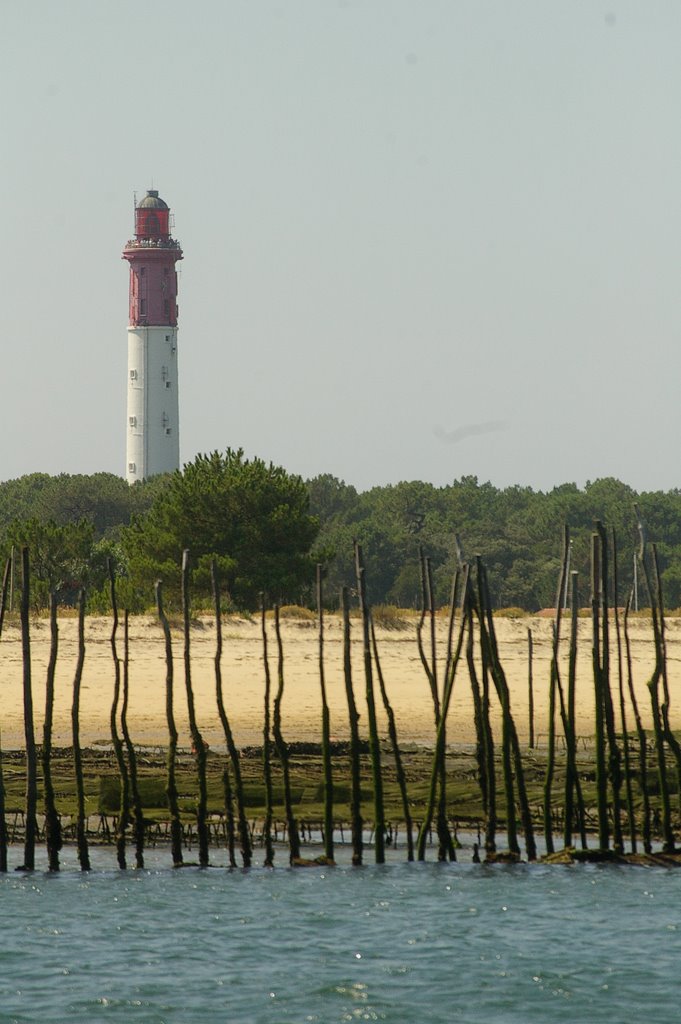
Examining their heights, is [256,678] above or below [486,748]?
above

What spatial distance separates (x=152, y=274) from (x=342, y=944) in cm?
8671

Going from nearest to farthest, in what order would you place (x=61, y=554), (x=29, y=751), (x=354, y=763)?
(x=29, y=751), (x=354, y=763), (x=61, y=554)

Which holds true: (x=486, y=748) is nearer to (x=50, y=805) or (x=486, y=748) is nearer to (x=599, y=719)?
(x=599, y=719)

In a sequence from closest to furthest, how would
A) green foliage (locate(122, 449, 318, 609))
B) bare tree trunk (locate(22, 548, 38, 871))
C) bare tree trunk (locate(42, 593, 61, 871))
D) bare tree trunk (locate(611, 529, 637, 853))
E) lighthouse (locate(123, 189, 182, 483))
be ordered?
1. bare tree trunk (locate(22, 548, 38, 871))
2. bare tree trunk (locate(42, 593, 61, 871))
3. bare tree trunk (locate(611, 529, 637, 853))
4. green foliage (locate(122, 449, 318, 609))
5. lighthouse (locate(123, 189, 182, 483))

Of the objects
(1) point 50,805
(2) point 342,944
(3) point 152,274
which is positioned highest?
(3) point 152,274

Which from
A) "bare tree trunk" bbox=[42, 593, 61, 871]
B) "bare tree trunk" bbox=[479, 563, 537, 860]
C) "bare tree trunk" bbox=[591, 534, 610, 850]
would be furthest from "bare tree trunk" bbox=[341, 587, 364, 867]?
"bare tree trunk" bbox=[42, 593, 61, 871]

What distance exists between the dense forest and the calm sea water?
19911 millimetres

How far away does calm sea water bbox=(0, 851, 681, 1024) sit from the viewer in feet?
58.7

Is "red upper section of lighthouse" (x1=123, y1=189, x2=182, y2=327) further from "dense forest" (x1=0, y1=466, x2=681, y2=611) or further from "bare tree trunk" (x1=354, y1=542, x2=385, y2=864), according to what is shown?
"bare tree trunk" (x1=354, y1=542, x2=385, y2=864)

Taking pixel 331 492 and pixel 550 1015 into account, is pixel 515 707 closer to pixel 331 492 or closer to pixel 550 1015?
pixel 550 1015

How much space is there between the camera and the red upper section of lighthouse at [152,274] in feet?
338

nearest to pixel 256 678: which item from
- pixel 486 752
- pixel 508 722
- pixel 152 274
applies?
pixel 486 752

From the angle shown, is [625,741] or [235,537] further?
[235,537]

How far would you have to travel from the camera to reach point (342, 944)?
20.3 metres
